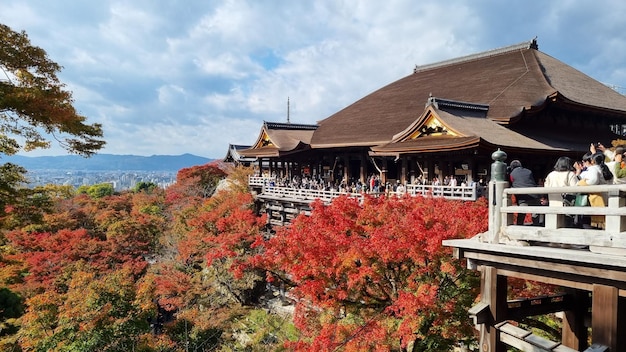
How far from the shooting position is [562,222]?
14.2 feet

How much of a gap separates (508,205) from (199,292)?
17.2 meters

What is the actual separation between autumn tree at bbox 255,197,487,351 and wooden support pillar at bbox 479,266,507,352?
3.20 meters

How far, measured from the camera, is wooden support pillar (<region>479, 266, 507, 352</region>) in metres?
4.71

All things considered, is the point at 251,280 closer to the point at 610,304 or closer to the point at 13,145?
the point at 13,145

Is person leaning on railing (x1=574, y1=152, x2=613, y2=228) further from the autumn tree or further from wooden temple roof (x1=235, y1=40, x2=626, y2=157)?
wooden temple roof (x1=235, y1=40, x2=626, y2=157)

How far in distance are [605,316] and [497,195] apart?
154 cm

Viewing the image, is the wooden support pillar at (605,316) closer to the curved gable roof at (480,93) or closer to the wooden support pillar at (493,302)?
the wooden support pillar at (493,302)

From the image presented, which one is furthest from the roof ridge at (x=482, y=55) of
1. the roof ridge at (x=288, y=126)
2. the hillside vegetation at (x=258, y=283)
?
the hillside vegetation at (x=258, y=283)

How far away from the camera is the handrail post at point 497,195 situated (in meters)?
4.66

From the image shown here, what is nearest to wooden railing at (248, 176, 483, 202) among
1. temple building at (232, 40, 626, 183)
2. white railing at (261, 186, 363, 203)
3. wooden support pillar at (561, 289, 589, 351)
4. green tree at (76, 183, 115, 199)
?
white railing at (261, 186, 363, 203)

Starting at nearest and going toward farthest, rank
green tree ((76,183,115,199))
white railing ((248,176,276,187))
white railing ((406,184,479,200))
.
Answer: white railing ((406,184,479,200)), white railing ((248,176,276,187)), green tree ((76,183,115,199))

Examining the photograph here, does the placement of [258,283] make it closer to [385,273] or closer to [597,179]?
[385,273]

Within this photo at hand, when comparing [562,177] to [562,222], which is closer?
[562,222]

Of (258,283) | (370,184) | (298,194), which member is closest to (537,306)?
(370,184)
